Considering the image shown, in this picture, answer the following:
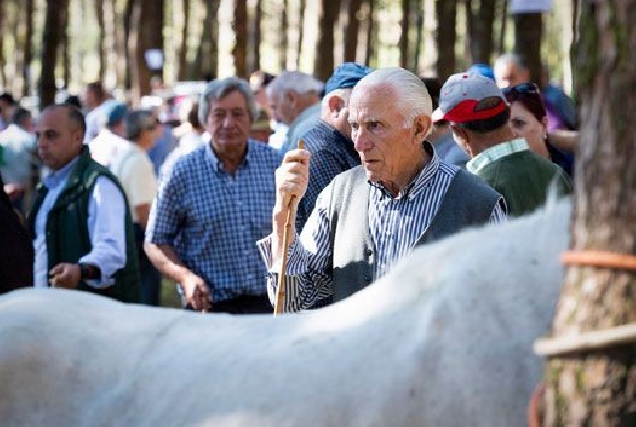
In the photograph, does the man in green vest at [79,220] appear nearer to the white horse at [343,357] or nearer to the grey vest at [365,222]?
the grey vest at [365,222]

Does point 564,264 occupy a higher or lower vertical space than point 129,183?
higher

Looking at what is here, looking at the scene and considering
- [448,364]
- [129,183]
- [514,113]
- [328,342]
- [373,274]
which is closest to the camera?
[448,364]

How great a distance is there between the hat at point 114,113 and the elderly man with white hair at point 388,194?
28.6 ft

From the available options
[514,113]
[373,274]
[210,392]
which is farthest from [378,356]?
[514,113]

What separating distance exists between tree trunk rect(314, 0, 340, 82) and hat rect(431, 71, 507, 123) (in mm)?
18927

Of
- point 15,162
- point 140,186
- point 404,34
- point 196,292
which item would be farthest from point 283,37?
A: point 196,292

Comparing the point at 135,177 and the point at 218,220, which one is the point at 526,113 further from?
the point at 135,177

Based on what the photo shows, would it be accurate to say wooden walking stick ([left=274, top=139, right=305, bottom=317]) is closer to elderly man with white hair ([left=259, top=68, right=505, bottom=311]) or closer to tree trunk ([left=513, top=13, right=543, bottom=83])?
elderly man with white hair ([left=259, top=68, right=505, bottom=311])

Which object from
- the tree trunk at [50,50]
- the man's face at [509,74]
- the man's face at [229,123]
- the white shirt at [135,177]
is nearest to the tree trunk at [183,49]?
the tree trunk at [50,50]

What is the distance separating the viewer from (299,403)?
10.6 feet

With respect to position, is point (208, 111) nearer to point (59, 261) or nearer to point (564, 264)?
point (59, 261)

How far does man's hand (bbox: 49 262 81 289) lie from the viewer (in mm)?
8266

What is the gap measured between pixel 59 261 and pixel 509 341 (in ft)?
20.2

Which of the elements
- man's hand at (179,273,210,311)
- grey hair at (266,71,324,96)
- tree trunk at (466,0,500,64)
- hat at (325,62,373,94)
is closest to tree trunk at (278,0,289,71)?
tree trunk at (466,0,500,64)
